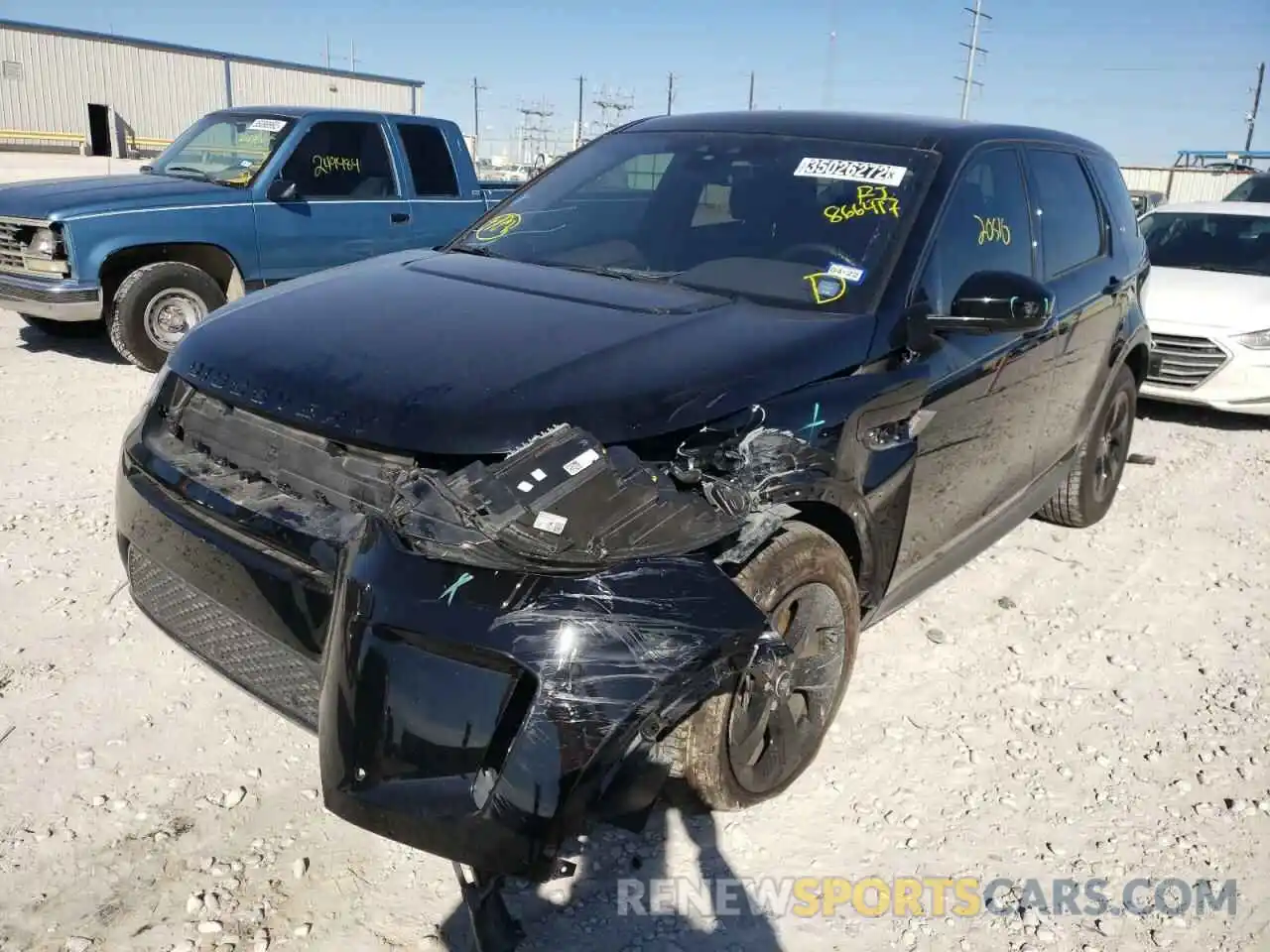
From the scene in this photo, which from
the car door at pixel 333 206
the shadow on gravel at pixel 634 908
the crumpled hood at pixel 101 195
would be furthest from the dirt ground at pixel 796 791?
the car door at pixel 333 206

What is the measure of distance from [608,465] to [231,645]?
3.65ft

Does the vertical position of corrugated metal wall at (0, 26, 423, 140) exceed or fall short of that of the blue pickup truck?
it exceeds it

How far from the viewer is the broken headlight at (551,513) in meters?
1.97

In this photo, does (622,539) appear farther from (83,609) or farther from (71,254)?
(71,254)

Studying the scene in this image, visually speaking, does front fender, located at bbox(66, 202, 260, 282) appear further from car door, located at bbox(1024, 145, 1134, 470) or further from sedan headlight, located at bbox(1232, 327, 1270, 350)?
sedan headlight, located at bbox(1232, 327, 1270, 350)

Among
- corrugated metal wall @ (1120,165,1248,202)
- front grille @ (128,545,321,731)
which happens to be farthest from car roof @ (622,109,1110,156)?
corrugated metal wall @ (1120,165,1248,202)

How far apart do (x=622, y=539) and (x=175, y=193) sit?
6313 mm

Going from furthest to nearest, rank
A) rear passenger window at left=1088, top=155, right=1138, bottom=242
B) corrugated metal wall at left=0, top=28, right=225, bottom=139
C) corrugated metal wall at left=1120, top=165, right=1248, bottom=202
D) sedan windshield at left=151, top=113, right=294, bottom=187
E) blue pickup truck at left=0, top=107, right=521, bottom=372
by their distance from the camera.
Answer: corrugated metal wall at left=0, top=28, right=225, bottom=139 < corrugated metal wall at left=1120, top=165, right=1248, bottom=202 < sedan windshield at left=151, top=113, right=294, bottom=187 < blue pickup truck at left=0, top=107, right=521, bottom=372 < rear passenger window at left=1088, top=155, right=1138, bottom=242

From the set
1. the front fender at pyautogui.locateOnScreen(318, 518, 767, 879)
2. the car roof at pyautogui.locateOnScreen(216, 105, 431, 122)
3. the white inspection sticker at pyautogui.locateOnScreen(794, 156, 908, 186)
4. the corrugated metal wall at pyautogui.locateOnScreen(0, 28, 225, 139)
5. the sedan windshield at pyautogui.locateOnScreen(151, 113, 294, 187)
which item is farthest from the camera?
the corrugated metal wall at pyautogui.locateOnScreen(0, 28, 225, 139)

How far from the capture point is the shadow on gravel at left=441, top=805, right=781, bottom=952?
2270 millimetres

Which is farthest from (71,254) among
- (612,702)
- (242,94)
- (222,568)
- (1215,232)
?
(242,94)

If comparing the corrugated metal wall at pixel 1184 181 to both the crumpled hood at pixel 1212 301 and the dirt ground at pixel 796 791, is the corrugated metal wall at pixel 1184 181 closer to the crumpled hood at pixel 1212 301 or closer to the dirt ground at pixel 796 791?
the crumpled hood at pixel 1212 301

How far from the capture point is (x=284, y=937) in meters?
2.21

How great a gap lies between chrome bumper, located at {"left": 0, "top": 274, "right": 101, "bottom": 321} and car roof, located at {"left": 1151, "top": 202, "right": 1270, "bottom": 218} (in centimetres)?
909
